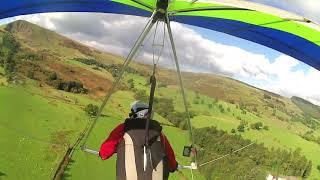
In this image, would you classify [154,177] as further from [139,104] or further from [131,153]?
[139,104]

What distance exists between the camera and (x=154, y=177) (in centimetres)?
420

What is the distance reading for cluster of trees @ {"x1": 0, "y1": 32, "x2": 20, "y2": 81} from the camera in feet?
363

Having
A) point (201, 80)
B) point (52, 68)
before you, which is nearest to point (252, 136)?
point (201, 80)

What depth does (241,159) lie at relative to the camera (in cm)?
10706

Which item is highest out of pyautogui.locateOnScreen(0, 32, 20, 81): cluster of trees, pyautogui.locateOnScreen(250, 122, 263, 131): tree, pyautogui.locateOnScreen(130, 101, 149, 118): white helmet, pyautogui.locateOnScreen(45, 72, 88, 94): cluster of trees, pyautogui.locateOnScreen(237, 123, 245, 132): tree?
pyautogui.locateOnScreen(130, 101, 149, 118): white helmet

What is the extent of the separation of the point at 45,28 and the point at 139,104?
173502 mm

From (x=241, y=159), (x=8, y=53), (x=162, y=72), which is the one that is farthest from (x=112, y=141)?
(x=162, y=72)

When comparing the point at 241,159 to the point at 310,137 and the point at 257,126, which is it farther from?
the point at 310,137

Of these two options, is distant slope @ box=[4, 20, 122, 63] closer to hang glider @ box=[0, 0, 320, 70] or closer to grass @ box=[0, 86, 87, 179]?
grass @ box=[0, 86, 87, 179]

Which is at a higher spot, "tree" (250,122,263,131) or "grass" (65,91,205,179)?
"grass" (65,91,205,179)

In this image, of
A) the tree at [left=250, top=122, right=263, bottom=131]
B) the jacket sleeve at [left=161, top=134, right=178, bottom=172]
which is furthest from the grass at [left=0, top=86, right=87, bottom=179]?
the tree at [left=250, top=122, right=263, bottom=131]

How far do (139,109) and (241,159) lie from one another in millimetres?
105419

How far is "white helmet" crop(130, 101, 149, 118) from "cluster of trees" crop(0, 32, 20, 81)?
345 feet

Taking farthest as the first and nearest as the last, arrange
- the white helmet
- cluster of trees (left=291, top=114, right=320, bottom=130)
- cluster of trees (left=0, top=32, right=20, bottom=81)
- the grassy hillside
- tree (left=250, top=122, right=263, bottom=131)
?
1. cluster of trees (left=291, top=114, right=320, bottom=130)
2. tree (left=250, top=122, right=263, bottom=131)
3. cluster of trees (left=0, top=32, right=20, bottom=81)
4. the grassy hillside
5. the white helmet
